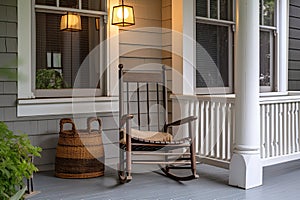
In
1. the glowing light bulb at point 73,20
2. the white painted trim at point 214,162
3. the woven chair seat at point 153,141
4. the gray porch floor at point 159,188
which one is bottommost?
the gray porch floor at point 159,188

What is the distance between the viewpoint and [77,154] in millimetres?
3752

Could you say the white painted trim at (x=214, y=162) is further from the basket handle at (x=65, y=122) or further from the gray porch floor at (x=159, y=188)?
the basket handle at (x=65, y=122)

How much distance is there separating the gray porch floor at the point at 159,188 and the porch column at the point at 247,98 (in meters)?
0.15

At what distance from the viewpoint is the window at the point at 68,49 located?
401cm

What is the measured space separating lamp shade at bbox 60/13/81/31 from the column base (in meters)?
2.20

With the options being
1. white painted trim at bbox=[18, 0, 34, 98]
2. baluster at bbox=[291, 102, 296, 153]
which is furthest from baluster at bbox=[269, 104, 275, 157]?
white painted trim at bbox=[18, 0, 34, 98]

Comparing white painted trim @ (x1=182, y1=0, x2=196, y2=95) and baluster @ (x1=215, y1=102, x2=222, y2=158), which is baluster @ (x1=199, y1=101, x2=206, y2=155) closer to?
baluster @ (x1=215, y1=102, x2=222, y2=158)

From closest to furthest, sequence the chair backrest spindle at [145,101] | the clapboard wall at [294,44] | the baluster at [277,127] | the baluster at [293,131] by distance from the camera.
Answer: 1. the baluster at [277,127]
2. the baluster at [293,131]
3. the chair backrest spindle at [145,101]
4. the clapboard wall at [294,44]

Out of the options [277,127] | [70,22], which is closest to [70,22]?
[70,22]

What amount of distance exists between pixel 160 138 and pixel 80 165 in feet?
2.74

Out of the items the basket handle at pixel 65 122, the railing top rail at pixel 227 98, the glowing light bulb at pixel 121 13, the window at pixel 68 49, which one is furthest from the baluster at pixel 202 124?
the basket handle at pixel 65 122

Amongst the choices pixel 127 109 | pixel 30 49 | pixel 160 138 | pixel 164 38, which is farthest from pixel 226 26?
pixel 30 49

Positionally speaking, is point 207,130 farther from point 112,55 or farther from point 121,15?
point 121,15

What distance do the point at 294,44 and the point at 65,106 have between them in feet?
12.7
